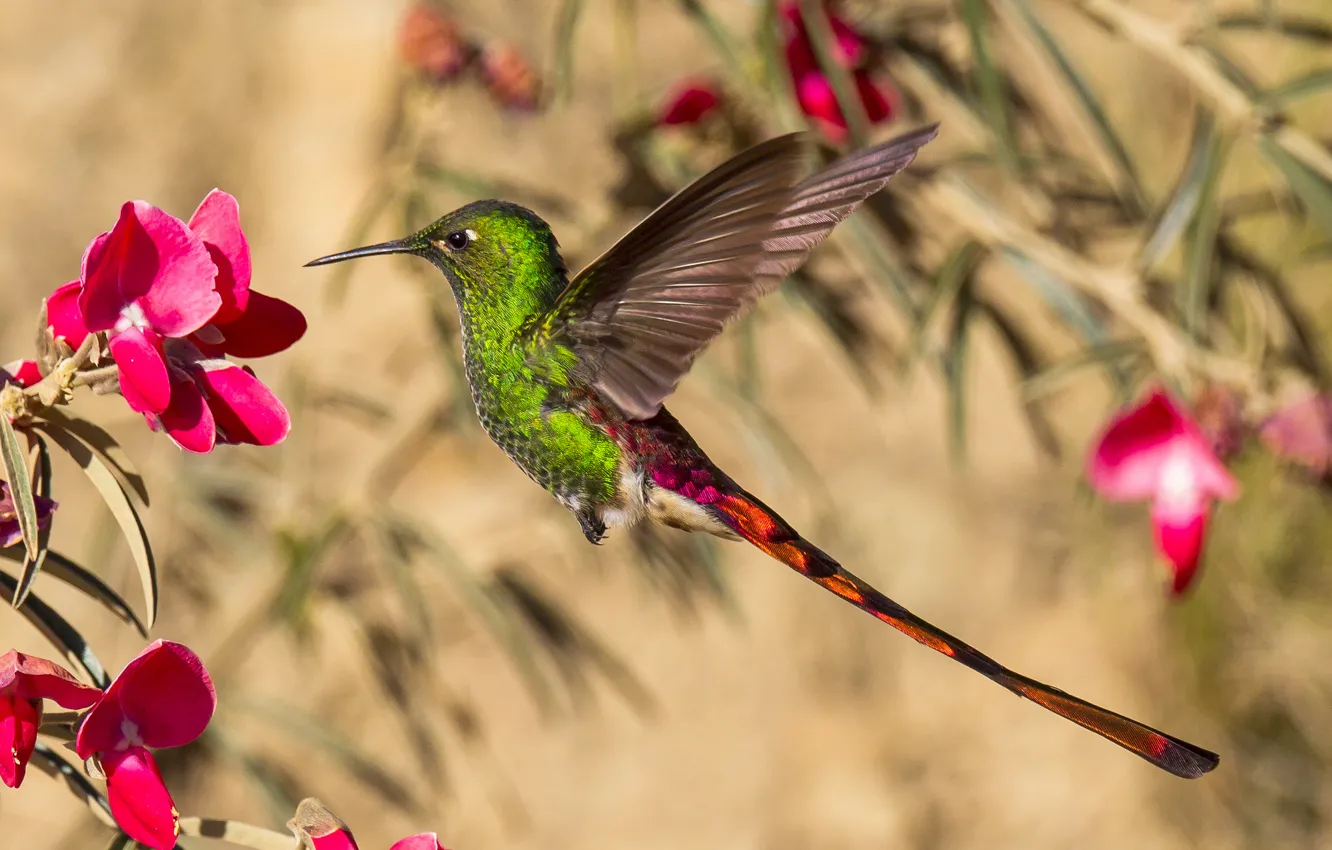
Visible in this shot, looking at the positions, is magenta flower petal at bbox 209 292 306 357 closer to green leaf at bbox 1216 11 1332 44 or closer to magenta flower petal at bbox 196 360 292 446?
magenta flower petal at bbox 196 360 292 446

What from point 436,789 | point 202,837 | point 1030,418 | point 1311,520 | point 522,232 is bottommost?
point 202,837

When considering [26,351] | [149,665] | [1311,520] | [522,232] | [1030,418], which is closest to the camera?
[149,665]

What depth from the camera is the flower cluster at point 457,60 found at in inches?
52.6

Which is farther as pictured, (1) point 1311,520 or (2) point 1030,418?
(1) point 1311,520

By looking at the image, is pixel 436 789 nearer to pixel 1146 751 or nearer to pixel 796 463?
pixel 796 463

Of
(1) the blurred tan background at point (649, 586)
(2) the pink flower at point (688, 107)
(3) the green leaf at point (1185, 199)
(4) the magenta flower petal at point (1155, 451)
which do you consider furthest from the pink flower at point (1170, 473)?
(1) the blurred tan background at point (649, 586)

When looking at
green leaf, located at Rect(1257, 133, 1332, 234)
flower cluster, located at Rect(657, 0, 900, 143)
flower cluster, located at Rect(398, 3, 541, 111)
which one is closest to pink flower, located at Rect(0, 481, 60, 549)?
flower cluster, located at Rect(657, 0, 900, 143)

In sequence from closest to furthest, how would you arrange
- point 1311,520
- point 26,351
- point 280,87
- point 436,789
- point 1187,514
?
point 1187,514 → point 436,789 → point 26,351 → point 280,87 → point 1311,520

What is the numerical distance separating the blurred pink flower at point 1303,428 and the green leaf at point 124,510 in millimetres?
999

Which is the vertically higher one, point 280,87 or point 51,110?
point 280,87

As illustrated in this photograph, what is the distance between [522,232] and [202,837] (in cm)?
36

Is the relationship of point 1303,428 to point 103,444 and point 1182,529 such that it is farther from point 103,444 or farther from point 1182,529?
point 103,444

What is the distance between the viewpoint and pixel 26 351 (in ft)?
7.41

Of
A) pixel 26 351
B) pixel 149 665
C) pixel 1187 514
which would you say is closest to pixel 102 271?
pixel 149 665
